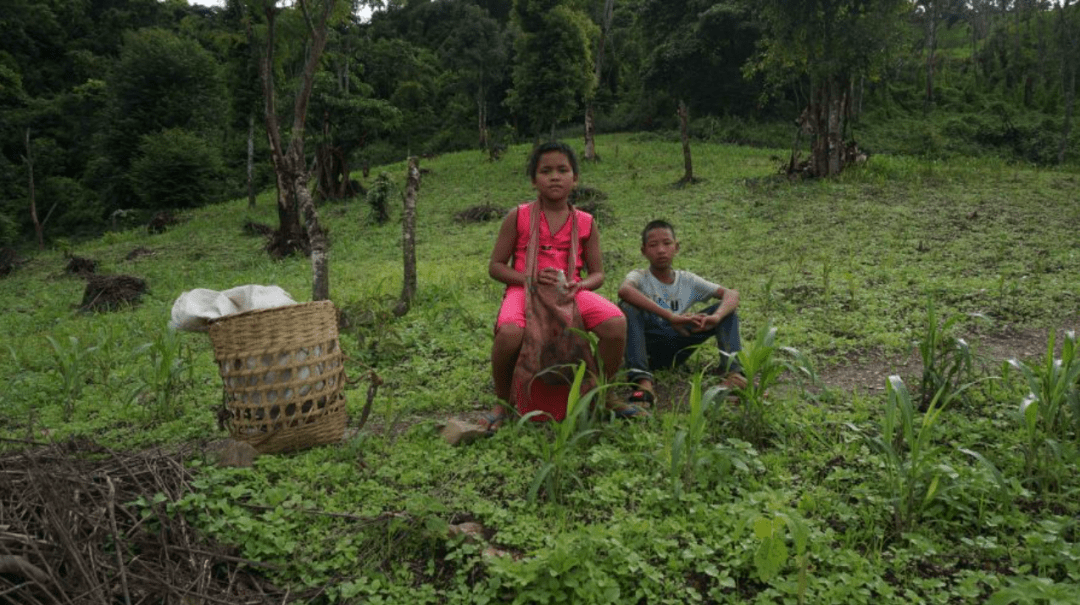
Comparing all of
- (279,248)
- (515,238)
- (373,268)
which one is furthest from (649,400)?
(279,248)

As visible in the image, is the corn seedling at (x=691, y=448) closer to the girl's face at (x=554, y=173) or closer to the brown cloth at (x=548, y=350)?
the brown cloth at (x=548, y=350)

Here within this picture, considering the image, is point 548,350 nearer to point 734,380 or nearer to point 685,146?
point 734,380

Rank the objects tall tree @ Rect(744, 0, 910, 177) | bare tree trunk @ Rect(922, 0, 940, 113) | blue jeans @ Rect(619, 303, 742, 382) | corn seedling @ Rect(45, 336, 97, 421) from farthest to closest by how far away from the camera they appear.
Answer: bare tree trunk @ Rect(922, 0, 940, 113) → tall tree @ Rect(744, 0, 910, 177) → corn seedling @ Rect(45, 336, 97, 421) → blue jeans @ Rect(619, 303, 742, 382)

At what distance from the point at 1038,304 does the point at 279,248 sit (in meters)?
11.8

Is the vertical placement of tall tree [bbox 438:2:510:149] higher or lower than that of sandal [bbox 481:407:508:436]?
higher

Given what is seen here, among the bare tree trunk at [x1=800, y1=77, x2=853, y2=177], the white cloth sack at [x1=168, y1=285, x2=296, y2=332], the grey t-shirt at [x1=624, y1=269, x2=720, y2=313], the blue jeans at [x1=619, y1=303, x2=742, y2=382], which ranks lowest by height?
the blue jeans at [x1=619, y1=303, x2=742, y2=382]

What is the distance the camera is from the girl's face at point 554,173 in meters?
3.76

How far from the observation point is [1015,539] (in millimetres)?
2508

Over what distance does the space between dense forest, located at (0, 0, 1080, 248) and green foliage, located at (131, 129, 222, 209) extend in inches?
2.8

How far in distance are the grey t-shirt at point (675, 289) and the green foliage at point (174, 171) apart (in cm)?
2460

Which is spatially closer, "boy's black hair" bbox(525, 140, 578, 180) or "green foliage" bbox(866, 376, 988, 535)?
"green foliage" bbox(866, 376, 988, 535)

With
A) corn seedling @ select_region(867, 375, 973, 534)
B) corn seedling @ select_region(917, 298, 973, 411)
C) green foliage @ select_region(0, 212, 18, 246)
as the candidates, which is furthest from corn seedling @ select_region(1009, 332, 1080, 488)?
green foliage @ select_region(0, 212, 18, 246)

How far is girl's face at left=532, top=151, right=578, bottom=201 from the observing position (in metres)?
3.76

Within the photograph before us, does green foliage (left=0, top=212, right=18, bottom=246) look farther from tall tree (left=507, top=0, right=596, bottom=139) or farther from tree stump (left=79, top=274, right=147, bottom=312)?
tall tree (left=507, top=0, right=596, bottom=139)
